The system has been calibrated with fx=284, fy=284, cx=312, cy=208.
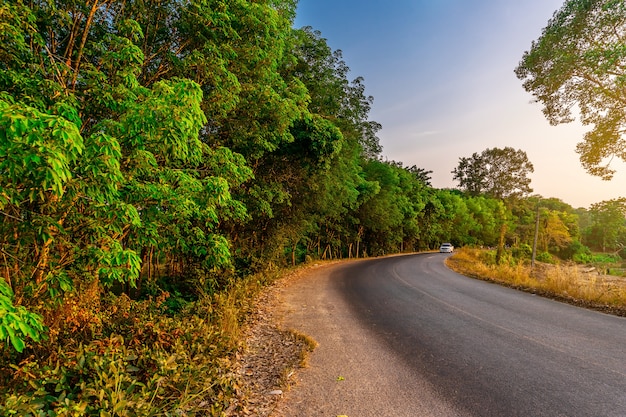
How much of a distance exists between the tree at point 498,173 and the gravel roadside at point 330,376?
7202 cm

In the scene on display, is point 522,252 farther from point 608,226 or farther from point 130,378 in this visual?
point 608,226

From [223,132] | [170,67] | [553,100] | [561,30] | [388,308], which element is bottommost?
[388,308]

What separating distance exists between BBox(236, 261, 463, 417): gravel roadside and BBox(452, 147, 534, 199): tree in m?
72.0

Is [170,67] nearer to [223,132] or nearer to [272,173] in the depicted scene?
[223,132]

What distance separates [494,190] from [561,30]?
208ft

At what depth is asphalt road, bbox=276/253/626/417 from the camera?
3.43 m

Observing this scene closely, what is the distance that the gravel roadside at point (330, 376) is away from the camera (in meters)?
3.39

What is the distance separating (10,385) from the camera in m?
3.05

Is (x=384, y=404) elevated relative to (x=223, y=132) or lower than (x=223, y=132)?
lower

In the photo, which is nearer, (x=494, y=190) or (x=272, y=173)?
(x=272, y=173)

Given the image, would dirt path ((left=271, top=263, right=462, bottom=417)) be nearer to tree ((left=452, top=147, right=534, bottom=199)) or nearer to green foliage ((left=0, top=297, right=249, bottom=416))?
green foliage ((left=0, top=297, right=249, bottom=416))

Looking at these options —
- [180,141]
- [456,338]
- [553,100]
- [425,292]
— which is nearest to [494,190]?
[553,100]

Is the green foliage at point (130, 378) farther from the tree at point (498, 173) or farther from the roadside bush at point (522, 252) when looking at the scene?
the tree at point (498, 173)

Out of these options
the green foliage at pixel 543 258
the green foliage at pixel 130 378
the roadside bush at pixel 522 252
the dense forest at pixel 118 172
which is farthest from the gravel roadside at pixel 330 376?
the green foliage at pixel 543 258
